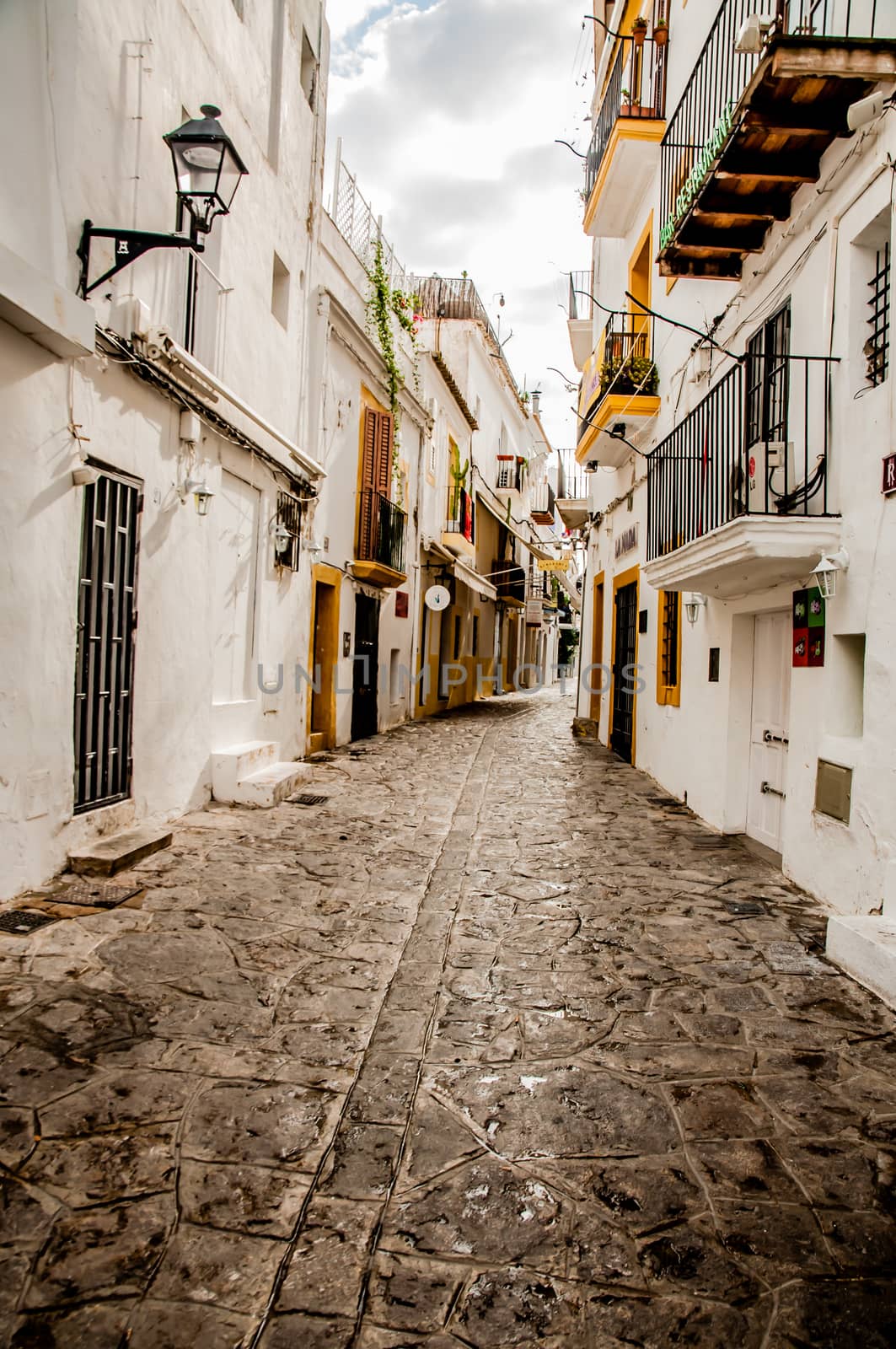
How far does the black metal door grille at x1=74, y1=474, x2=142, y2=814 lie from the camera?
587cm

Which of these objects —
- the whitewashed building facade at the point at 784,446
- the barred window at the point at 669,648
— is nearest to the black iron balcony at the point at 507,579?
the barred window at the point at 669,648

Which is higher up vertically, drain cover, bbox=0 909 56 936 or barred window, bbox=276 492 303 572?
barred window, bbox=276 492 303 572

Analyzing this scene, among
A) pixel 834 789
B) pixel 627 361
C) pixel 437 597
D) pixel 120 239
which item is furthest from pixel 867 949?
pixel 437 597

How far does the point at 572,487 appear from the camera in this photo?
822 inches

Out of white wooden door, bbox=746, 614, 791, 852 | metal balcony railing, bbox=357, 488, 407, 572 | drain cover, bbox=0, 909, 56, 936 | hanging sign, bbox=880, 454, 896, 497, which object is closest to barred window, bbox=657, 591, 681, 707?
white wooden door, bbox=746, 614, 791, 852

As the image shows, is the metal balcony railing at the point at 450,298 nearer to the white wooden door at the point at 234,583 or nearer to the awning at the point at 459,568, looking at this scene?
the awning at the point at 459,568

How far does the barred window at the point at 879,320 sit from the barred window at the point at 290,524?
6912 mm

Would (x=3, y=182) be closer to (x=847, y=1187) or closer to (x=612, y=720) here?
(x=847, y=1187)

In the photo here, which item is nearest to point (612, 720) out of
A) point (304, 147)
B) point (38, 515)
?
point (304, 147)

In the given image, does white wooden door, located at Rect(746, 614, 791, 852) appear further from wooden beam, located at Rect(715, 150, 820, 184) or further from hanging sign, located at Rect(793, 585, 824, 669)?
wooden beam, located at Rect(715, 150, 820, 184)

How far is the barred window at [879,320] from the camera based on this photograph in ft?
16.2

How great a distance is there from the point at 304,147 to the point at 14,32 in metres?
7.03

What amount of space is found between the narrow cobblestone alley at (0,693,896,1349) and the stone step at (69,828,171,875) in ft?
0.54

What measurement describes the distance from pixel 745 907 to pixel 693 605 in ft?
13.5
